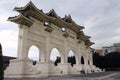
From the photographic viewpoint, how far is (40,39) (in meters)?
24.2

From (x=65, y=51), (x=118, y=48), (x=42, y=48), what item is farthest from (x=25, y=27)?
(x=118, y=48)

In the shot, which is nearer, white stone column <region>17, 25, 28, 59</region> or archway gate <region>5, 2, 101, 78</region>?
archway gate <region>5, 2, 101, 78</region>

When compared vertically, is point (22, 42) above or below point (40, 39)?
below

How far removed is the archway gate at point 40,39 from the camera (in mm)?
21109

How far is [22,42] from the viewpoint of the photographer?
842 inches

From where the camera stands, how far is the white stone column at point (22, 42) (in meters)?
21.3

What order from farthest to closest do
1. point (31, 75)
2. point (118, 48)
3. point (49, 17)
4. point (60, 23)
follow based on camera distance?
point (118, 48)
point (60, 23)
point (49, 17)
point (31, 75)

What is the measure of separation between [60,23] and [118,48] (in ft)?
161

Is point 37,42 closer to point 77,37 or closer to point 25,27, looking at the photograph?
point 25,27

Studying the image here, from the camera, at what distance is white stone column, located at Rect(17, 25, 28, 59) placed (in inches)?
840

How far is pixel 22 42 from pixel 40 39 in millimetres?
3267

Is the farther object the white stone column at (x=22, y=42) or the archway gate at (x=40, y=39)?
the white stone column at (x=22, y=42)

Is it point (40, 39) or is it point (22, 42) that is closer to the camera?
point (22, 42)

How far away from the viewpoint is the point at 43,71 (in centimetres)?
2389
